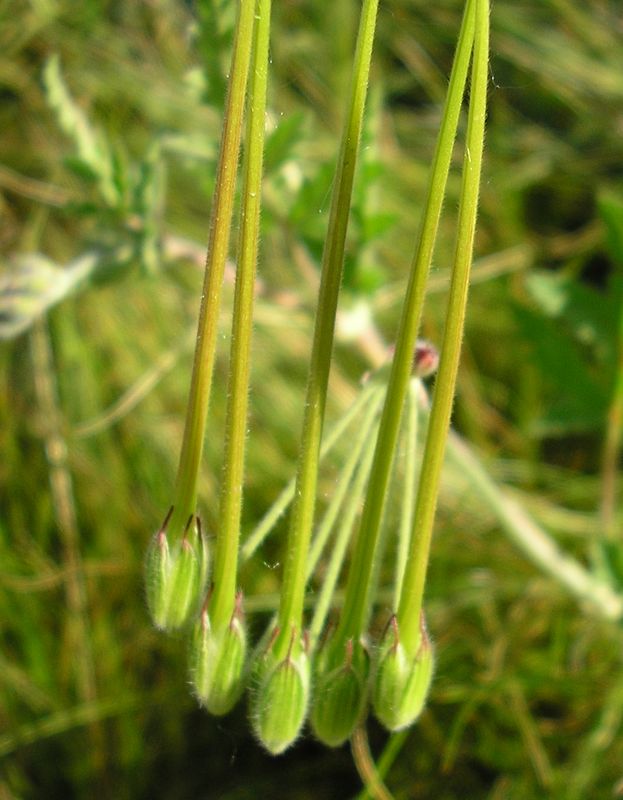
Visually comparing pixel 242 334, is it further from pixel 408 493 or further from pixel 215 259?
pixel 408 493

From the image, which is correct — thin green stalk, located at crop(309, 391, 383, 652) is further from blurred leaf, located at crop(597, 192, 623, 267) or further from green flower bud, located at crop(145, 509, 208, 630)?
blurred leaf, located at crop(597, 192, 623, 267)

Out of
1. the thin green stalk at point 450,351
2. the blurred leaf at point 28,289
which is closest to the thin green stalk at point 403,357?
the thin green stalk at point 450,351

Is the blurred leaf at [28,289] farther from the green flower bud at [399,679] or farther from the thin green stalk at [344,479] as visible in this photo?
the green flower bud at [399,679]

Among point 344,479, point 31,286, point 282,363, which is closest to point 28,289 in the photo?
point 31,286

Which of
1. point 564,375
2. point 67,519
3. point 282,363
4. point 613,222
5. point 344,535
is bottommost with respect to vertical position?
point 67,519

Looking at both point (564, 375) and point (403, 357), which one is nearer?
point (403, 357)

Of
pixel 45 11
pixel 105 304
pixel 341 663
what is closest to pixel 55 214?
pixel 105 304
